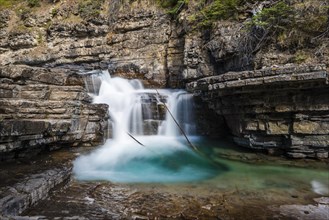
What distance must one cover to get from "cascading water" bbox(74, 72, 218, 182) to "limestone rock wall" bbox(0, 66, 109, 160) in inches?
38.4

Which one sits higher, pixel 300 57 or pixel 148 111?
pixel 300 57

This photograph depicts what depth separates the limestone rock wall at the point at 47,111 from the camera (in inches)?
259

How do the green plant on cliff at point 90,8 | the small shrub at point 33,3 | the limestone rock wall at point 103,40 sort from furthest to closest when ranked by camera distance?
the small shrub at point 33,3 < the green plant on cliff at point 90,8 < the limestone rock wall at point 103,40

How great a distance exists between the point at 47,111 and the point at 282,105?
708 centimetres

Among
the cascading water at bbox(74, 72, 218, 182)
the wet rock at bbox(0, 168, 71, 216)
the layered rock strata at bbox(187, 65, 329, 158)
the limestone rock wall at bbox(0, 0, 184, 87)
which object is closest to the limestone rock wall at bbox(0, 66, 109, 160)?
the cascading water at bbox(74, 72, 218, 182)

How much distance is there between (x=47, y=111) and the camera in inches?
312

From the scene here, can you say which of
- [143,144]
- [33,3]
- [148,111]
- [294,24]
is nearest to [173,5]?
[148,111]

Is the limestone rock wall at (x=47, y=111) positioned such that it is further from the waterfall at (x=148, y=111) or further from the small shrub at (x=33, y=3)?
the small shrub at (x=33, y=3)

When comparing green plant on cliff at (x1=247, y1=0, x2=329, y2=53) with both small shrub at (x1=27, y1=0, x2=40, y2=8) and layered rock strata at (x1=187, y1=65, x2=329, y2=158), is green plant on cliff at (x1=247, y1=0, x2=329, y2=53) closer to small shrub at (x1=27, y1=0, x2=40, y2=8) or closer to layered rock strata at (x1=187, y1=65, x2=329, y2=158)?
layered rock strata at (x1=187, y1=65, x2=329, y2=158)

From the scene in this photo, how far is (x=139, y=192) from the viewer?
5.29 metres

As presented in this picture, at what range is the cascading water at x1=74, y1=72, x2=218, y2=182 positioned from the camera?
6.85 m

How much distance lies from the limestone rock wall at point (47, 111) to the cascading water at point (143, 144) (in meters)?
0.97

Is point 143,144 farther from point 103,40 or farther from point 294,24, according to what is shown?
point 103,40

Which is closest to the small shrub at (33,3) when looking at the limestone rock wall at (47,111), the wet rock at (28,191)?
the limestone rock wall at (47,111)
